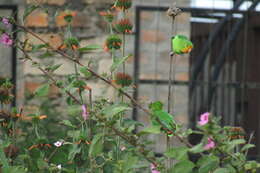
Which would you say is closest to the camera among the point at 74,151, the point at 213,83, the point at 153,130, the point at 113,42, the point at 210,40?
the point at 153,130

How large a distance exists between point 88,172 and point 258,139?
3199 mm

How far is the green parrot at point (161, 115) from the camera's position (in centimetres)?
99

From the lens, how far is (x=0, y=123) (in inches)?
52.0

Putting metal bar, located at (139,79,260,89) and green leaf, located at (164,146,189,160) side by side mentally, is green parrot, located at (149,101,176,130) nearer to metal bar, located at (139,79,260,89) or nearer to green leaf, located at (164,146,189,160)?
green leaf, located at (164,146,189,160)

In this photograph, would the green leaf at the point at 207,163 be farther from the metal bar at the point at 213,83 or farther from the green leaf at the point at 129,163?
the metal bar at the point at 213,83

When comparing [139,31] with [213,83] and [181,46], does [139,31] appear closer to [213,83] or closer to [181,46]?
[213,83]

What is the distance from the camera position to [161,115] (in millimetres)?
1000

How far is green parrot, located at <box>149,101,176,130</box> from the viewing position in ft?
3.26

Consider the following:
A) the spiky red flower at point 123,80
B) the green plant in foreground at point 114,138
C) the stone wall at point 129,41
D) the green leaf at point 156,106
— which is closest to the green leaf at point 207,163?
the green plant in foreground at point 114,138

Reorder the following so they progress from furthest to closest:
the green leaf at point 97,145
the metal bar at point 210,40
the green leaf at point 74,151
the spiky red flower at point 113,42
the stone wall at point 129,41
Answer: the metal bar at point 210,40 → the stone wall at point 129,41 → the spiky red flower at point 113,42 → the green leaf at point 74,151 → the green leaf at point 97,145

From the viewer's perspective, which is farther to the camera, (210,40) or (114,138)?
(210,40)

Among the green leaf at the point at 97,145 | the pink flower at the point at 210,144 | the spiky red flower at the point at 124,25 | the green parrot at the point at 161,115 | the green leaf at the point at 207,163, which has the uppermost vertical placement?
the spiky red flower at the point at 124,25

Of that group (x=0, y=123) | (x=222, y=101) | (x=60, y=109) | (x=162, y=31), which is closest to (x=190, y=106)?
(x=222, y=101)

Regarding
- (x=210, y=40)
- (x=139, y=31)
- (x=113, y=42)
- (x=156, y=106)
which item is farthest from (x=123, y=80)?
(x=210, y=40)
